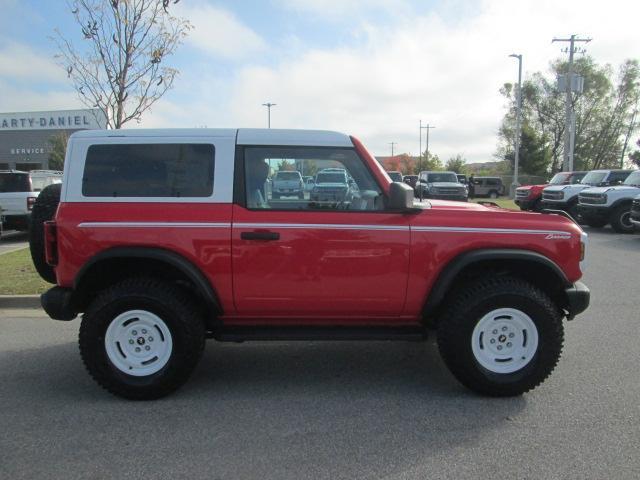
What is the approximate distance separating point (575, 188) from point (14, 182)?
657 inches

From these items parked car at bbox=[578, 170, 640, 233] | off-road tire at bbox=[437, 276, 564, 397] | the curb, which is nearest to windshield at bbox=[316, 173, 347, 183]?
off-road tire at bbox=[437, 276, 564, 397]

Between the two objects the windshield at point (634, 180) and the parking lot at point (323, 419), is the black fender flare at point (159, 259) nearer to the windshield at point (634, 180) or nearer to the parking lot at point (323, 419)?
the parking lot at point (323, 419)

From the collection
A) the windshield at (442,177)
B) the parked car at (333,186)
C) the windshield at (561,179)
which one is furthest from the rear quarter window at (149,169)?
the windshield at (442,177)

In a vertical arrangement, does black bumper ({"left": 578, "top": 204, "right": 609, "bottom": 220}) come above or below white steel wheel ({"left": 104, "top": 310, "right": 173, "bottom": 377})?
above

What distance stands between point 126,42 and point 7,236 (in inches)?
309

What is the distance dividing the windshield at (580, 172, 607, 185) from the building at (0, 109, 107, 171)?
42.4 meters

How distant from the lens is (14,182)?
12.3 metres

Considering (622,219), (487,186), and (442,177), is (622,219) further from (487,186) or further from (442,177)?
(487,186)

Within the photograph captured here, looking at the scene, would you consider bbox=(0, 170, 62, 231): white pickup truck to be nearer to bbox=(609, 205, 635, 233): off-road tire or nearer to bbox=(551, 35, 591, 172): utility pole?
bbox=(609, 205, 635, 233): off-road tire

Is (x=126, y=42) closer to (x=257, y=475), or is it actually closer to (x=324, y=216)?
(x=324, y=216)

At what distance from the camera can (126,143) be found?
152 inches

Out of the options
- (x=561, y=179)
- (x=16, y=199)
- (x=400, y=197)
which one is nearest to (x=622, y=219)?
(x=561, y=179)

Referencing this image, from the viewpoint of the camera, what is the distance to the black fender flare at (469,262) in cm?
374

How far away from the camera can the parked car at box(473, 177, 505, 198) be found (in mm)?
43219
